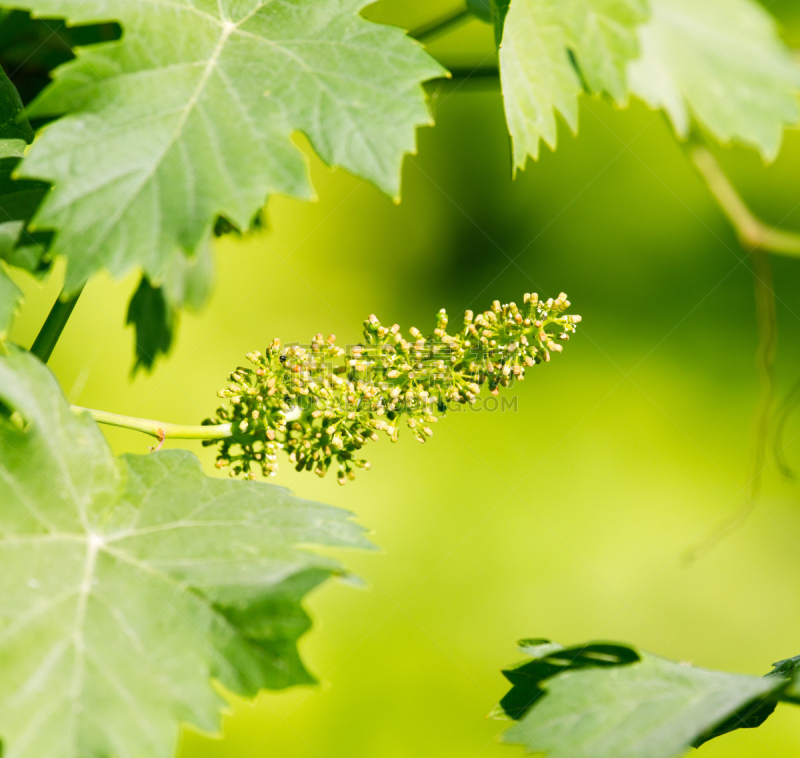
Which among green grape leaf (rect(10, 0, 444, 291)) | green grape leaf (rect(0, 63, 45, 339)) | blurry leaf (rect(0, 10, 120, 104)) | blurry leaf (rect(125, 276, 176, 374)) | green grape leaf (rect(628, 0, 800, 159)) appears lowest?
blurry leaf (rect(125, 276, 176, 374))

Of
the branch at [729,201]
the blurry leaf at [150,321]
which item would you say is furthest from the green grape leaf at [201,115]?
the branch at [729,201]

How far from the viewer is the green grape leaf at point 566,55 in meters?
0.80

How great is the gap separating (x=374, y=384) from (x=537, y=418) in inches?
67.3

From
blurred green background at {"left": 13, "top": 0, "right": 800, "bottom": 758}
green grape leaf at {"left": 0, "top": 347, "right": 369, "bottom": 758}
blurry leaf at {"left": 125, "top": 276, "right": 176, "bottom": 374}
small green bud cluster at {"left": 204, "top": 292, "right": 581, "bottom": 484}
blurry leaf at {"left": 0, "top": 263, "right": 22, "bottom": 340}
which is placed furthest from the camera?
blurred green background at {"left": 13, "top": 0, "right": 800, "bottom": 758}

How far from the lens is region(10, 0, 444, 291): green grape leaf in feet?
2.02

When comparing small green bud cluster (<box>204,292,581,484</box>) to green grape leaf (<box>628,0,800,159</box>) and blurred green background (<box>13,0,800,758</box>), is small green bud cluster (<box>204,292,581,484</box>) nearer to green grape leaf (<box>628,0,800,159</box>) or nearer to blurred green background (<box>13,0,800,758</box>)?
green grape leaf (<box>628,0,800,159</box>)

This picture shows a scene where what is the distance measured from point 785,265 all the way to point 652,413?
2.17ft

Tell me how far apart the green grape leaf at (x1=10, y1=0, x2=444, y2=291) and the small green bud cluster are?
0.62 ft

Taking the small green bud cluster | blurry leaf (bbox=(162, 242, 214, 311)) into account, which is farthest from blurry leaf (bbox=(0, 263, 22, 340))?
blurry leaf (bbox=(162, 242, 214, 311))

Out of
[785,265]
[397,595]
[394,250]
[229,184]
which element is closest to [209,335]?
[394,250]

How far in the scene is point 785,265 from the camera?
2.31 metres

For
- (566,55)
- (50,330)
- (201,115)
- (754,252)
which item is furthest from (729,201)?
(50,330)

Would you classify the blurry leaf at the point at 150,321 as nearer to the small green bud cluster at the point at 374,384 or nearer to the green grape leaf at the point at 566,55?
the small green bud cluster at the point at 374,384

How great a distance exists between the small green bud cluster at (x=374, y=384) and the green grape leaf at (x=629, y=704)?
0.95ft
